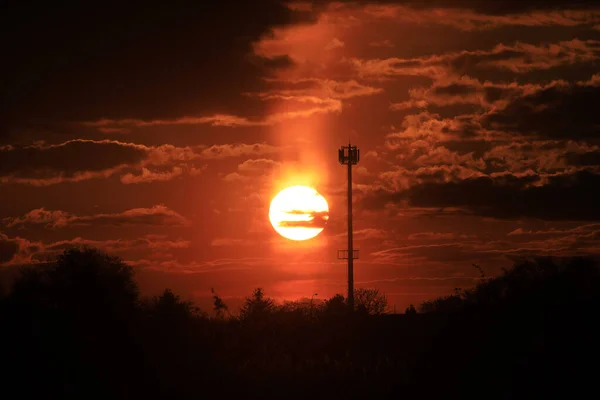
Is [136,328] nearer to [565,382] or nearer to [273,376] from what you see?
[273,376]

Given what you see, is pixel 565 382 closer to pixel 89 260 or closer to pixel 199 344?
pixel 199 344

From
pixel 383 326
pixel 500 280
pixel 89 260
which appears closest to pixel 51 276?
pixel 89 260

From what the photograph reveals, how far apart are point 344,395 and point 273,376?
2.95 meters

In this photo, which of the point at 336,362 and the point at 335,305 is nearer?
the point at 336,362

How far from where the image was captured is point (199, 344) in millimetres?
38625

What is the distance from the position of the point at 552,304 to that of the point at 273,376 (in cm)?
978

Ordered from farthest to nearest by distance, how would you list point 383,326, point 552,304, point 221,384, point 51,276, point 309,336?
point 51,276 → point 383,326 → point 309,336 → point 221,384 → point 552,304

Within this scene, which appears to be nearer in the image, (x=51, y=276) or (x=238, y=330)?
(x=238, y=330)

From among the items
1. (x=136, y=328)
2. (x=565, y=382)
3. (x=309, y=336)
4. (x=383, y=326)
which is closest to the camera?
(x=565, y=382)

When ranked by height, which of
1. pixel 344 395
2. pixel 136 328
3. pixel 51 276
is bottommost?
pixel 344 395

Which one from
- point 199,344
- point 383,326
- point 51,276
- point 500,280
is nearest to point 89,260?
point 51,276

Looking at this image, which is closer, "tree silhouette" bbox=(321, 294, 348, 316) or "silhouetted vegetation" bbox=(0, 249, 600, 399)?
"silhouetted vegetation" bbox=(0, 249, 600, 399)

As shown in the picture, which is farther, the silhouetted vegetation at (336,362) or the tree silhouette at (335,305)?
the tree silhouette at (335,305)

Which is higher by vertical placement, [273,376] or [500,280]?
[500,280]
